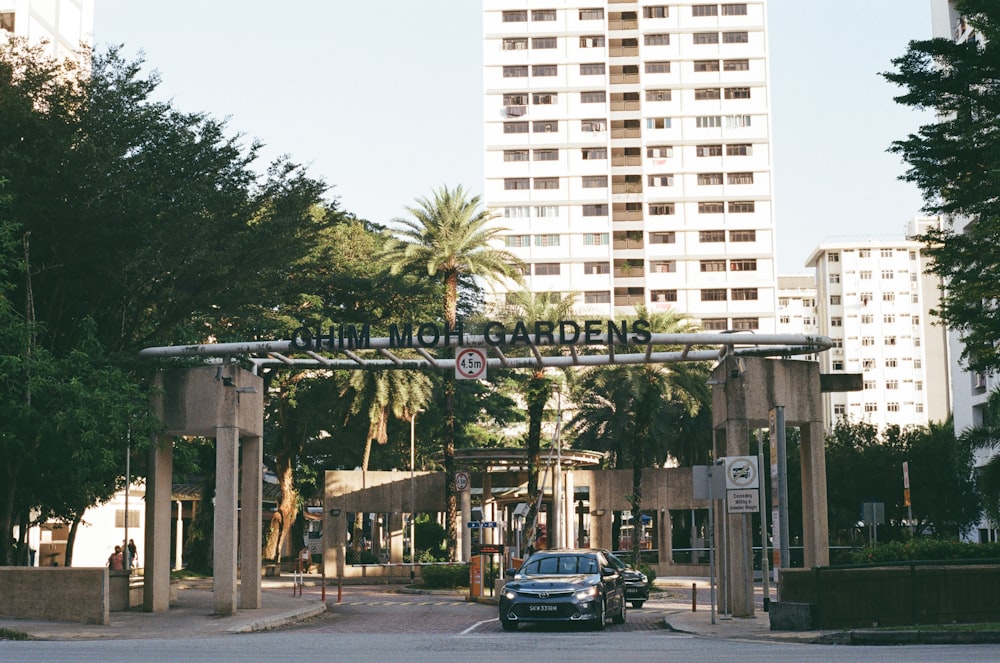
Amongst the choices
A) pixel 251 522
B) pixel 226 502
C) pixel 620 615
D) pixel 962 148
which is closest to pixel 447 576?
pixel 251 522

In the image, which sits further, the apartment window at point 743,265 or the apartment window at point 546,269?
the apartment window at point 546,269

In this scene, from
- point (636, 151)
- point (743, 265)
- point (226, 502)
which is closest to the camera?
point (226, 502)

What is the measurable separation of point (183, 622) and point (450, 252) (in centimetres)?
2798

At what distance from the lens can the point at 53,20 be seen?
216 feet

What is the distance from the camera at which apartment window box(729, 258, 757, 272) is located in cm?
11419

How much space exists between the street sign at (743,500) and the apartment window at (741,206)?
93143 mm

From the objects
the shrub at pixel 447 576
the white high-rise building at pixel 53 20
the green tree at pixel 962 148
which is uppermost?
the white high-rise building at pixel 53 20

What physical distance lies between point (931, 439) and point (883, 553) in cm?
4838

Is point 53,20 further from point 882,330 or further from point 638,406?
point 882,330

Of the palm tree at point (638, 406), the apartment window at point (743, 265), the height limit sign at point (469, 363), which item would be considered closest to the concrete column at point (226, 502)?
the height limit sign at point (469, 363)

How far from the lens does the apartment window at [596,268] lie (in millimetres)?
115875

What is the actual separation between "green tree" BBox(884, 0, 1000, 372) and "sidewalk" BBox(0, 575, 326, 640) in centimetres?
1563

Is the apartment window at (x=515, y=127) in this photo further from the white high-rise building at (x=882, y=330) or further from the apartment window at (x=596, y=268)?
the white high-rise building at (x=882, y=330)

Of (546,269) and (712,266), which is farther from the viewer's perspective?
(546,269)
